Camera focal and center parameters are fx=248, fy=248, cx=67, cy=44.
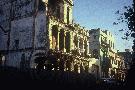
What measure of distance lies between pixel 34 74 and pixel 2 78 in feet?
10.1

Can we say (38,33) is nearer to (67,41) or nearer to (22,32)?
(22,32)

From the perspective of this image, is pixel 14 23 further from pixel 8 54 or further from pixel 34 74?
pixel 34 74

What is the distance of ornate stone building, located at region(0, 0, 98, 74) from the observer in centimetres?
3162

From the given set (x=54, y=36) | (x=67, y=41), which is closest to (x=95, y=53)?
(x=67, y=41)

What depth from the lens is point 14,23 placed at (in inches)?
1390

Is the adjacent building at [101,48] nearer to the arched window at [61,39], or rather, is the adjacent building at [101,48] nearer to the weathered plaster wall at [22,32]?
the arched window at [61,39]

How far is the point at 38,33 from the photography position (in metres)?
31.9

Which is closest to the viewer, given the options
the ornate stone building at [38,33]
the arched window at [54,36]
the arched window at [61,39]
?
the ornate stone building at [38,33]

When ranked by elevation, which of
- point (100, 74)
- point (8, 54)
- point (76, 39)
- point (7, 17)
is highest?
point (7, 17)

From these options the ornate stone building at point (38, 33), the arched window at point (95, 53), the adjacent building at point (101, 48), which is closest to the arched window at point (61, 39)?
the ornate stone building at point (38, 33)

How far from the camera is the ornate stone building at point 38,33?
3162 centimetres

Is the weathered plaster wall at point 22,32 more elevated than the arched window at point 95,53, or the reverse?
the weathered plaster wall at point 22,32

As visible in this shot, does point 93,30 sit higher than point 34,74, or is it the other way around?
point 93,30

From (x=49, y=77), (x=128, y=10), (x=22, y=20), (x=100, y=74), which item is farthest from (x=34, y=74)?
(x=100, y=74)
